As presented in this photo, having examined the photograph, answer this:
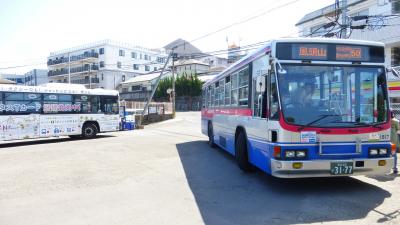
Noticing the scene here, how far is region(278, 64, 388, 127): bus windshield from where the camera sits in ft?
21.1

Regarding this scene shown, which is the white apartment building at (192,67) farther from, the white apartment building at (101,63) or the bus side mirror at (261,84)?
the bus side mirror at (261,84)

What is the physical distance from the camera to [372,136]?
21.5ft

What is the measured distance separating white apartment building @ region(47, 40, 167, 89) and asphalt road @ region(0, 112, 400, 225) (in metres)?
63.2

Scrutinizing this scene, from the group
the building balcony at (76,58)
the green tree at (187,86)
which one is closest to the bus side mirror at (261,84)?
the green tree at (187,86)

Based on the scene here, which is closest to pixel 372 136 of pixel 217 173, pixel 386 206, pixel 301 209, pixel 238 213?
pixel 386 206

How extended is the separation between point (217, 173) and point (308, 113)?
3.41 metres

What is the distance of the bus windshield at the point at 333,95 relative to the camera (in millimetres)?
6430

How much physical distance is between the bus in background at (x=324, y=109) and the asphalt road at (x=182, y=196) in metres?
0.64

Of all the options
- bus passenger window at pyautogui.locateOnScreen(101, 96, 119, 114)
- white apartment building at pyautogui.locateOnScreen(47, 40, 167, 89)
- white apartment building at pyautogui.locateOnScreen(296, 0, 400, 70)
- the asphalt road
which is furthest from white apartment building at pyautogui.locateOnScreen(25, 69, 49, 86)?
the asphalt road

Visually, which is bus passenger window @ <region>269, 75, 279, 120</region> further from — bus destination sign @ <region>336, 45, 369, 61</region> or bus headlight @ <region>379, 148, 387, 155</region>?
bus headlight @ <region>379, 148, 387, 155</region>

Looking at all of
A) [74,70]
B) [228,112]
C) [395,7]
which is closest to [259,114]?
[228,112]

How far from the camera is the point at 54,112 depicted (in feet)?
59.7

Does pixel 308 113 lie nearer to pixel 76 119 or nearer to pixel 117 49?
pixel 76 119

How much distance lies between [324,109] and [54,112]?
15.4 meters
